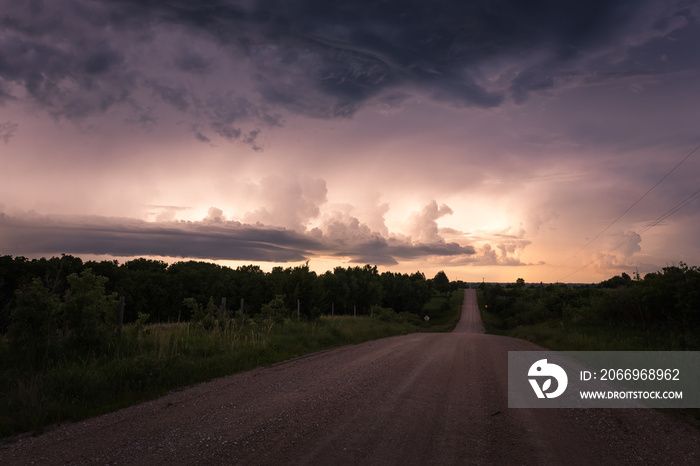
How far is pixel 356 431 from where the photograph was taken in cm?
598

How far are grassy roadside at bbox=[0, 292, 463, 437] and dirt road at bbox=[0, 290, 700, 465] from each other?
0.65m

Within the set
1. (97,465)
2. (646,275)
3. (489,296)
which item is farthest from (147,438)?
(489,296)

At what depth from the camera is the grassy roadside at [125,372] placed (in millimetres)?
7012

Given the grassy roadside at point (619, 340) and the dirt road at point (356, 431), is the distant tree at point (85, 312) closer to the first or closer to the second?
the dirt road at point (356, 431)

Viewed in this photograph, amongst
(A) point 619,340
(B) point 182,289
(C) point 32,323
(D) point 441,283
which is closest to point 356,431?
(C) point 32,323

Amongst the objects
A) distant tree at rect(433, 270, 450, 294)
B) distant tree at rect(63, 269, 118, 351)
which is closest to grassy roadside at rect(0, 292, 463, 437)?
distant tree at rect(63, 269, 118, 351)

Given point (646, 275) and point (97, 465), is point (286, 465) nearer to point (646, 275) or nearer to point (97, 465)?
point (97, 465)

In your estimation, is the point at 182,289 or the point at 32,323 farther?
the point at 182,289

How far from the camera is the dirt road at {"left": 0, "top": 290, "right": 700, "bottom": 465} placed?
16.9 ft

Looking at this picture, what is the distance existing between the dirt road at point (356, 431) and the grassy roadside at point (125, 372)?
25.6 inches

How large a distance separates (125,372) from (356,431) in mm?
6177

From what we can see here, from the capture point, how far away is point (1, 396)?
24.7 feet

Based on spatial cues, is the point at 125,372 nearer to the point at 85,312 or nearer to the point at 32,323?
the point at 85,312

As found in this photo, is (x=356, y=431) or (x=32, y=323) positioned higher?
(x=32, y=323)
